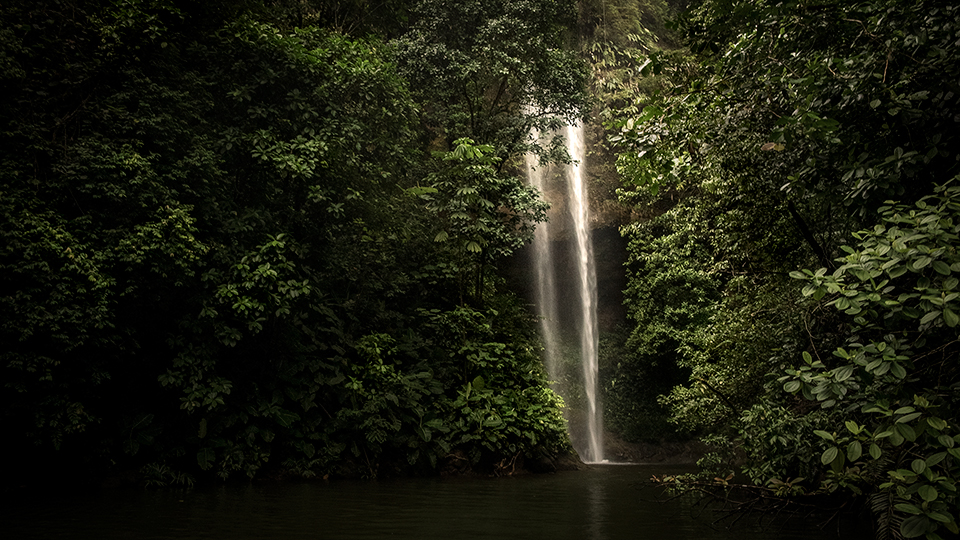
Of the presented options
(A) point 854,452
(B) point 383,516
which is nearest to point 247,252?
(B) point 383,516

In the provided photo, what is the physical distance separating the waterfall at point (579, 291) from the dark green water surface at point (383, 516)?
1003 centimetres

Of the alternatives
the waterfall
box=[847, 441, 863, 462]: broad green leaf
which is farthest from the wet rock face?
box=[847, 441, 863, 462]: broad green leaf

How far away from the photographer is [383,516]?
24.6 ft

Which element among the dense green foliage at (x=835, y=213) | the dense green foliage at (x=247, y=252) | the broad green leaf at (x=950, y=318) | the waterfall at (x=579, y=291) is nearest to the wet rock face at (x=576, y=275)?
the waterfall at (x=579, y=291)

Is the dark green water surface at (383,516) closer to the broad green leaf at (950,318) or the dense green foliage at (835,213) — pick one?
the dense green foliage at (835,213)

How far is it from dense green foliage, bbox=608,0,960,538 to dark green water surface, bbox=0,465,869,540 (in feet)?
3.73

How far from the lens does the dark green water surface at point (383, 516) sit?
623 cm

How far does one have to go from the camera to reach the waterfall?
20.8 meters

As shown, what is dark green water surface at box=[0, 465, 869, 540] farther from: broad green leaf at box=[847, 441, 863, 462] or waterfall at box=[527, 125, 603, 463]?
waterfall at box=[527, 125, 603, 463]

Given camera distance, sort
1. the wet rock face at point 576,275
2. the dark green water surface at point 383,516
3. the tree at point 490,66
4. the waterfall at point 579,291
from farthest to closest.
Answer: the wet rock face at point 576,275, the waterfall at point 579,291, the tree at point 490,66, the dark green water surface at point 383,516

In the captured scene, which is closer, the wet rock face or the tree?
the tree

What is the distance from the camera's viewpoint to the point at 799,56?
18.6 ft

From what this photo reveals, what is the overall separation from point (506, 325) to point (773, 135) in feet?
42.6

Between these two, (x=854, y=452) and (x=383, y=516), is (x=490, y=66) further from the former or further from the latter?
(x=854, y=452)
